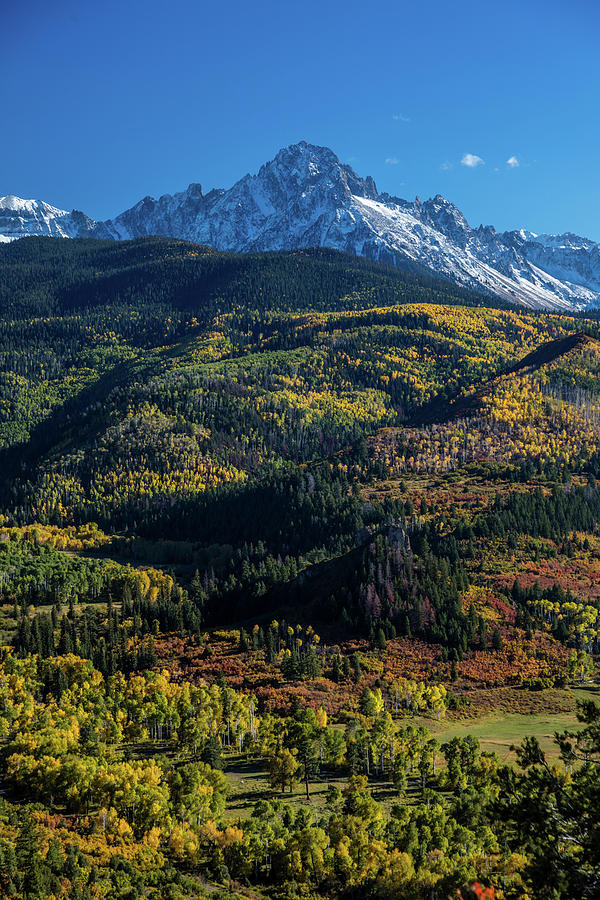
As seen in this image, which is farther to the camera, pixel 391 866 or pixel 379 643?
pixel 379 643

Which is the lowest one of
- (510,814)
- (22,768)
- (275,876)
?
(275,876)

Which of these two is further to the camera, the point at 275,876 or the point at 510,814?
the point at 275,876


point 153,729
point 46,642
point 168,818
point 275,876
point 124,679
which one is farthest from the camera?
point 46,642

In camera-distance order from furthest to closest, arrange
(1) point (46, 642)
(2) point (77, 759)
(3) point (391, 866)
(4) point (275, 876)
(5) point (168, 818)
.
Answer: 1. (1) point (46, 642)
2. (2) point (77, 759)
3. (5) point (168, 818)
4. (4) point (275, 876)
5. (3) point (391, 866)

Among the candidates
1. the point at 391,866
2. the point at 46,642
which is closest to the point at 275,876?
the point at 391,866

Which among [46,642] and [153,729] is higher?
[46,642]

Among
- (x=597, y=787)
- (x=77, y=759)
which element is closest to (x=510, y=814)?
(x=597, y=787)

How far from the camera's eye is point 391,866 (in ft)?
271

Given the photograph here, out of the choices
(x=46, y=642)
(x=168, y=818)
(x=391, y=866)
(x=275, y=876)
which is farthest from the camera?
(x=46, y=642)

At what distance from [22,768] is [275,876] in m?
46.3

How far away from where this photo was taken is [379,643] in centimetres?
16700

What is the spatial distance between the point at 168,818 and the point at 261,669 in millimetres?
62550

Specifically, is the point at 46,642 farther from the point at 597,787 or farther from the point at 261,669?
the point at 597,787

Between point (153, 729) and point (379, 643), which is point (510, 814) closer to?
point (153, 729)
